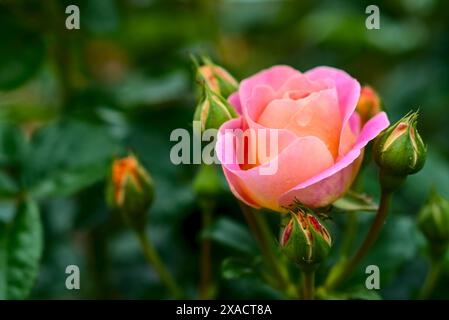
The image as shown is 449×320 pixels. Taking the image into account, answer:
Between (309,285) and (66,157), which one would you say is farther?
(66,157)

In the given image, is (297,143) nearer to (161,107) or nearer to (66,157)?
(66,157)

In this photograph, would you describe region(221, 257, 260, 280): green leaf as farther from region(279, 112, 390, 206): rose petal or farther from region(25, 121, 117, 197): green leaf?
region(25, 121, 117, 197): green leaf

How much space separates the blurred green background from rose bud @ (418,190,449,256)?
55 millimetres

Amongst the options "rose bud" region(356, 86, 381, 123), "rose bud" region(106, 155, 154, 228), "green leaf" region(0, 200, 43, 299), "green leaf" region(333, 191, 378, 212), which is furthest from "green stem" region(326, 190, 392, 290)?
"green leaf" region(0, 200, 43, 299)

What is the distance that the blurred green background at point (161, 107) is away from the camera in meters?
0.98

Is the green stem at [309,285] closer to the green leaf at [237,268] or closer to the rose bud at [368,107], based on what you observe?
the green leaf at [237,268]

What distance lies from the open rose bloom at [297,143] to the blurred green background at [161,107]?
15 centimetres

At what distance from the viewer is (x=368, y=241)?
0.76 m

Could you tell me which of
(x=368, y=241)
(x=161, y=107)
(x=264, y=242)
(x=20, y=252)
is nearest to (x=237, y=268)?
(x=264, y=242)

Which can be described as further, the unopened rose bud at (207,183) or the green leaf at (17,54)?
the green leaf at (17,54)

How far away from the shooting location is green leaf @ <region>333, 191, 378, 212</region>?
738mm

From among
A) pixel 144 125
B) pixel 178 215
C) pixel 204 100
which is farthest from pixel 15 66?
pixel 204 100

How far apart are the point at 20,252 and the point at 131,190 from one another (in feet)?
0.49

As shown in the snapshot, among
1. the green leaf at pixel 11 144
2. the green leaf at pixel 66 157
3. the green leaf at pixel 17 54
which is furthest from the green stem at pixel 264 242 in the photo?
the green leaf at pixel 17 54
